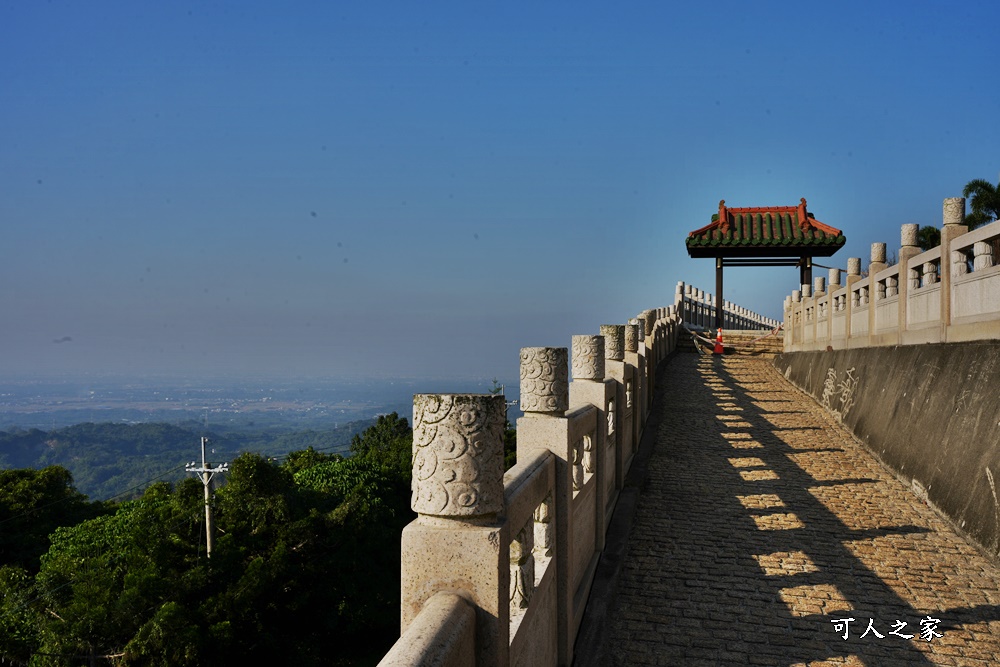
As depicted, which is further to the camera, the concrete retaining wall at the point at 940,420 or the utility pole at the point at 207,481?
the utility pole at the point at 207,481

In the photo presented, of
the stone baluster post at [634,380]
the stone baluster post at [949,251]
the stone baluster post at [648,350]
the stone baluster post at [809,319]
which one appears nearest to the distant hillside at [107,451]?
the stone baluster post at [809,319]

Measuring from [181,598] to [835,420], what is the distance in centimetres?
1631

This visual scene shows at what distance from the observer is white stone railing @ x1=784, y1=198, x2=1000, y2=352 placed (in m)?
8.59

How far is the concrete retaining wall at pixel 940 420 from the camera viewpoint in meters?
7.32

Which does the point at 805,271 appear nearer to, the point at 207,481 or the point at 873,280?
the point at 873,280

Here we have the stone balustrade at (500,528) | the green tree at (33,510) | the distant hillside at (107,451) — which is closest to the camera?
the stone balustrade at (500,528)

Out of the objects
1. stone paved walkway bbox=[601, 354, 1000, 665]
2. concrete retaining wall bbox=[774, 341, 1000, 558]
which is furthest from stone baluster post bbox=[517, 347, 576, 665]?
concrete retaining wall bbox=[774, 341, 1000, 558]

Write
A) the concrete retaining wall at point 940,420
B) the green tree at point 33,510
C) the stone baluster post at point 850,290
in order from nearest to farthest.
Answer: the concrete retaining wall at point 940,420 < the stone baluster post at point 850,290 < the green tree at point 33,510

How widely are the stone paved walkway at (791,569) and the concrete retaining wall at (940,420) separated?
0.28 m

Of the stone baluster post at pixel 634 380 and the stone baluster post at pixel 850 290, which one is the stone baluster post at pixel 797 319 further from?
the stone baluster post at pixel 634 380

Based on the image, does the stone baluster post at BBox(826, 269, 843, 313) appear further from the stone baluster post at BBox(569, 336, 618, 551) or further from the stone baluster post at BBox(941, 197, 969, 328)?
the stone baluster post at BBox(569, 336, 618, 551)

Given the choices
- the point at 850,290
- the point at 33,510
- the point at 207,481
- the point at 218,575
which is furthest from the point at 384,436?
the point at 850,290

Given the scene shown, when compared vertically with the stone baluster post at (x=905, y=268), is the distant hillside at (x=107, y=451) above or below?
below

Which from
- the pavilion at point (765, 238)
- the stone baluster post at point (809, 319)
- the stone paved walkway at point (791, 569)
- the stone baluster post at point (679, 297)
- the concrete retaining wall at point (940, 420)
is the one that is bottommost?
the stone paved walkway at point (791, 569)
